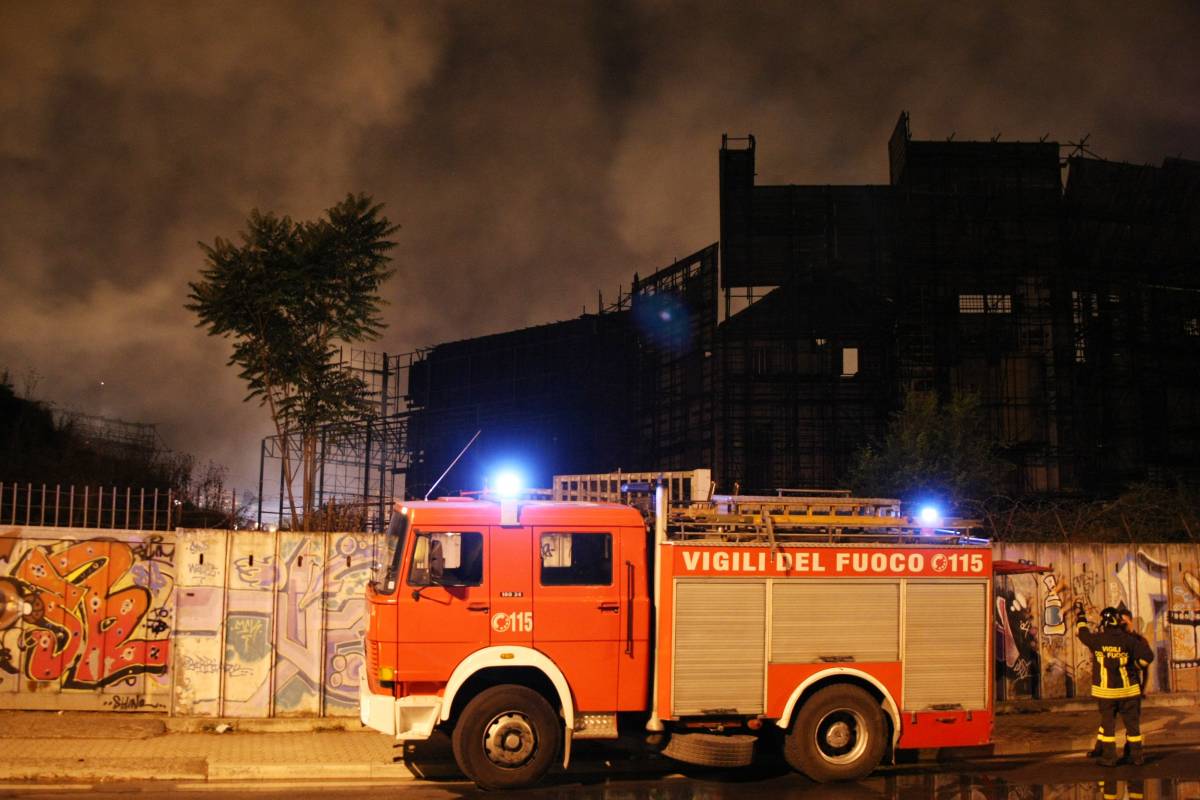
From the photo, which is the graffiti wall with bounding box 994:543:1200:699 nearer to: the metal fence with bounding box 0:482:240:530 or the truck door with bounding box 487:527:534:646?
the truck door with bounding box 487:527:534:646

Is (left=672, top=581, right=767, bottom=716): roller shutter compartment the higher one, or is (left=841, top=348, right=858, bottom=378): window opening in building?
(left=841, top=348, right=858, bottom=378): window opening in building

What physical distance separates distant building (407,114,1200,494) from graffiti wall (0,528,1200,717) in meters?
27.4

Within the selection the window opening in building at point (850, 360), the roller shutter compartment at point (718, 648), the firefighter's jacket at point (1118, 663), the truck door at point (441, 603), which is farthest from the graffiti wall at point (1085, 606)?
the window opening in building at point (850, 360)

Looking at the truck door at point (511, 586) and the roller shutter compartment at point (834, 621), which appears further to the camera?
the roller shutter compartment at point (834, 621)

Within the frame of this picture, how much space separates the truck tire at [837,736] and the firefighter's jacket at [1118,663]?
275 centimetres

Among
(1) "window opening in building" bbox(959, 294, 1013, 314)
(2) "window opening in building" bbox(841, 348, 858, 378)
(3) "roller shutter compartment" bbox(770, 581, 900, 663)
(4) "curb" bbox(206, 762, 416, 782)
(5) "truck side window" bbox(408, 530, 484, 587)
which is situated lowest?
(4) "curb" bbox(206, 762, 416, 782)

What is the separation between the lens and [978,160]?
40375 millimetres

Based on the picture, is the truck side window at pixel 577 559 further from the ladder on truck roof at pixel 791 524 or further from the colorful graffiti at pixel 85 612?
the colorful graffiti at pixel 85 612

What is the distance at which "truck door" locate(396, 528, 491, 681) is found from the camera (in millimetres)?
9391

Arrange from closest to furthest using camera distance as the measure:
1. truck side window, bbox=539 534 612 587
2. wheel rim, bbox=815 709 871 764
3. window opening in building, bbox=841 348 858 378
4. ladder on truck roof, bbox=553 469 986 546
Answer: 1. truck side window, bbox=539 534 612 587
2. wheel rim, bbox=815 709 871 764
3. ladder on truck roof, bbox=553 469 986 546
4. window opening in building, bbox=841 348 858 378

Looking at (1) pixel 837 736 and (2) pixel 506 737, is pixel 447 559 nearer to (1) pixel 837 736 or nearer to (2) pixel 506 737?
(2) pixel 506 737

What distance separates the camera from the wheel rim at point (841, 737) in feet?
33.2

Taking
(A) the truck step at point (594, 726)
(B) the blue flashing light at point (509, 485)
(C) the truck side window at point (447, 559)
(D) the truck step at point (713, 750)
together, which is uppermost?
(B) the blue flashing light at point (509, 485)

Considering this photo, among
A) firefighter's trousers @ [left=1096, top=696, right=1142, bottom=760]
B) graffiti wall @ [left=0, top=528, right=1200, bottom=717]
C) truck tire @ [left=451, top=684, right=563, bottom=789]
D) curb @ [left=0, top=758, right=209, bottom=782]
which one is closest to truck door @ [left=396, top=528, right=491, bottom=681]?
truck tire @ [left=451, top=684, right=563, bottom=789]
